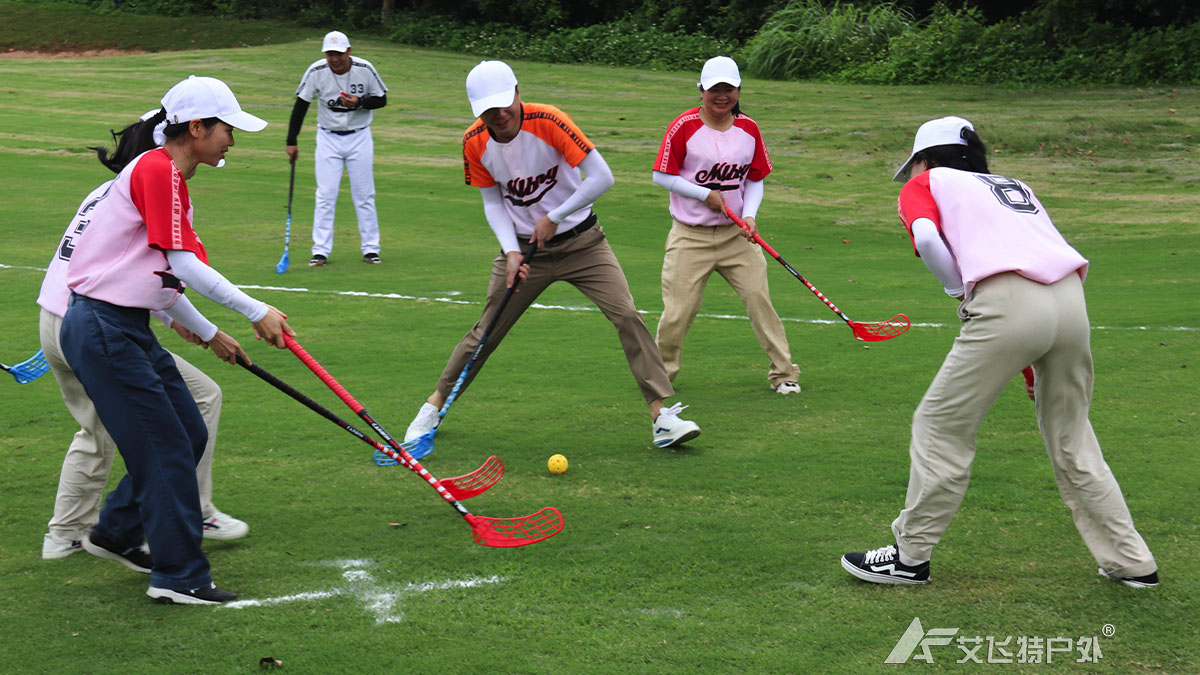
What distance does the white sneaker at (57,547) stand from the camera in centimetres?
514

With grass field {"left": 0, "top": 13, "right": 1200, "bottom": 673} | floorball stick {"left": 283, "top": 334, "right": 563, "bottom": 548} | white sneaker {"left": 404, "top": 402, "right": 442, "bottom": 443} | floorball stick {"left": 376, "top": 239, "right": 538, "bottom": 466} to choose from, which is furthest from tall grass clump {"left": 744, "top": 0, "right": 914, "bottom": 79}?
floorball stick {"left": 283, "top": 334, "right": 563, "bottom": 548}

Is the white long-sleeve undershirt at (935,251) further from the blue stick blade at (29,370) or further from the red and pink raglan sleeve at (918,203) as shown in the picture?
the blue stick blade at (29,370)

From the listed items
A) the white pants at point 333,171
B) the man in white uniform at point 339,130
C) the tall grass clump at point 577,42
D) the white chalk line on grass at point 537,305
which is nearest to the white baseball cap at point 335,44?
the man in white uniform at point 339,130

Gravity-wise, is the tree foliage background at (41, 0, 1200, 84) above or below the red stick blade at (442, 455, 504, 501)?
above

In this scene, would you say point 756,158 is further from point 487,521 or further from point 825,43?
point 825,43

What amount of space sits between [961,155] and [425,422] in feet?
11.3

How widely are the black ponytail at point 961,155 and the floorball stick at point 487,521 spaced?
7.45ft

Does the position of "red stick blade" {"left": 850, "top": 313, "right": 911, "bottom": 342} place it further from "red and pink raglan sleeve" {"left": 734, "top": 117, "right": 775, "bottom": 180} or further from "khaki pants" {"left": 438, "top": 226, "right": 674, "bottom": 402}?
"khaki pants" {"left": 438, "top": 226, "right": 674, "bottom": 402}

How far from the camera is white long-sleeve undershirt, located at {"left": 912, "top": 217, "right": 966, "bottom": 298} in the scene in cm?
446

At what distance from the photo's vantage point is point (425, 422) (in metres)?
6.74

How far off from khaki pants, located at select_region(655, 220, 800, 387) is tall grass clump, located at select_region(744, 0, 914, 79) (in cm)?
2366

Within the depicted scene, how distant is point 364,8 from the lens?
1704 inches

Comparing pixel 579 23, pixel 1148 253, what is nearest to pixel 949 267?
pixel 1148 253

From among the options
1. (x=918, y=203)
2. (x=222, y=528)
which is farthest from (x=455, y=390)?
(x=918, y=203)
